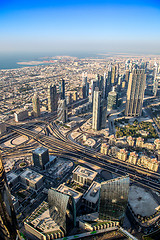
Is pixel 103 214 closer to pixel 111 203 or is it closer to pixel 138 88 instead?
pixel 111 203

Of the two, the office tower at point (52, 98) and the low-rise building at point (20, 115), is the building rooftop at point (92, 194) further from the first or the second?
the office tower at point (52, 98)

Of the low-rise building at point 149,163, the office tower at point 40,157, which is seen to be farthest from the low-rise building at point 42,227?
the low-rise building at point 149,163

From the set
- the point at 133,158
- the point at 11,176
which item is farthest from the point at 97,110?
the point at 11,176

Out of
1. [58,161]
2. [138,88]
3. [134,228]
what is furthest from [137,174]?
[138,88]

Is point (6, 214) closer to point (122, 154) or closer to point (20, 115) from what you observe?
point (122, 154)

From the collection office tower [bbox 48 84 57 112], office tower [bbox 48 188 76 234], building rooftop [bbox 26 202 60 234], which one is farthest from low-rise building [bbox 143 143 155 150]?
office tower [bbox 48 84 57 112]
